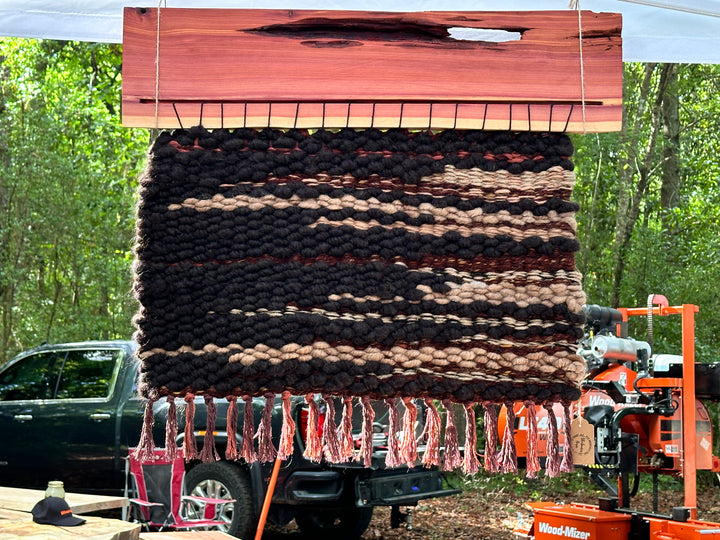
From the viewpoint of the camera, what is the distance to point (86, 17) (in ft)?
6.23

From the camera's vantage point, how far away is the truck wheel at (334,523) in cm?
734

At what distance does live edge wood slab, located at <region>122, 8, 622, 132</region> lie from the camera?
141cm

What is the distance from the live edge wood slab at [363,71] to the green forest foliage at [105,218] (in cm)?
928

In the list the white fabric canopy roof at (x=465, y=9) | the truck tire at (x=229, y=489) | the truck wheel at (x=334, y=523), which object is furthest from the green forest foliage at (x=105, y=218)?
the white fabric canopy roof at (x=465, y=9)

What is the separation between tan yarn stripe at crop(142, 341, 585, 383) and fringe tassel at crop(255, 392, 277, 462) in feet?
0.28

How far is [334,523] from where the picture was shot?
7742mm

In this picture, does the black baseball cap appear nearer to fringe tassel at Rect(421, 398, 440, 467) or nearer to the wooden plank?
the wooden plank

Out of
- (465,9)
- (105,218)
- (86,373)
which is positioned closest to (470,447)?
(465,9)

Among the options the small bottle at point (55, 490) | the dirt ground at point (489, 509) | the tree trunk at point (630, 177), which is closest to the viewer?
the small bottle at point (55, 490)

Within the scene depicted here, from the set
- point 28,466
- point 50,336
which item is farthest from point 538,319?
point 50,336

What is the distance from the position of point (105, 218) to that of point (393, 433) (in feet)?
36.0

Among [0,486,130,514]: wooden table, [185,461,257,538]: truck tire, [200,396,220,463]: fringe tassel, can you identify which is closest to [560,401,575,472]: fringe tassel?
[200,396,220,463]: fringe tassel

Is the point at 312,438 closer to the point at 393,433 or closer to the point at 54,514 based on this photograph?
the point at 393,433

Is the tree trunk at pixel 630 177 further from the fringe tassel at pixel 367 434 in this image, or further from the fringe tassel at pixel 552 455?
the fringe tassel at pixel 367 434
